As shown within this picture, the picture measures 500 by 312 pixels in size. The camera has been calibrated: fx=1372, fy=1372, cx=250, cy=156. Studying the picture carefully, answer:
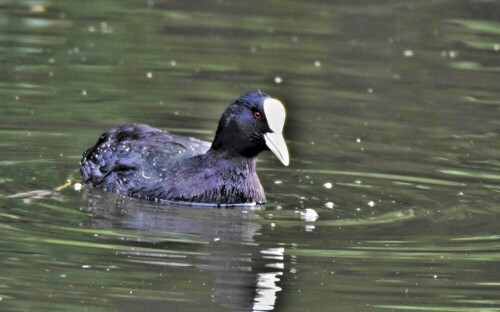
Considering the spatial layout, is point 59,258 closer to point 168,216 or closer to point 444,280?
point 168,216

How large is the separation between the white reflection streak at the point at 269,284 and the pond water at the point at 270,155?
1cm

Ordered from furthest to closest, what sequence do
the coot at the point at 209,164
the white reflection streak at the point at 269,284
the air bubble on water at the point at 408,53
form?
the air bubble on water at the point at 408,53
the coot at the point at 209,164
the white reflection streak at the point at 269,284

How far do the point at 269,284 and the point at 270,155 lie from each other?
4.14 metres

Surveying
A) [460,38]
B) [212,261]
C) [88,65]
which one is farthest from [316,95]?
[212,261]

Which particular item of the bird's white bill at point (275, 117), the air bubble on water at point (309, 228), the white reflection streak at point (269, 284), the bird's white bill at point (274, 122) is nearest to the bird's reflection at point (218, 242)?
the white reflection streak at point (269, 284)

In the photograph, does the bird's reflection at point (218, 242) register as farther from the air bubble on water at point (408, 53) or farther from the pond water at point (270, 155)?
the air bubble on water at point (408, 53)

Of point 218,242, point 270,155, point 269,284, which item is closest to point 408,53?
point 270,155

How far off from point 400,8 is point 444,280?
10306 mm

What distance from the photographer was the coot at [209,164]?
10.3 metres

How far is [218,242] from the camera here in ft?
29.7

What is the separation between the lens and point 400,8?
719 inches

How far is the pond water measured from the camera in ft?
26.5

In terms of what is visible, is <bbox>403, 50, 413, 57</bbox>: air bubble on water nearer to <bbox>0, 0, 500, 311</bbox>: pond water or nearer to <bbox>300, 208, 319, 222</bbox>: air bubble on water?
<bbox>0, 0, 500, 311</bbox>: pond water

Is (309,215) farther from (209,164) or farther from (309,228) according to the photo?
(209,164)
